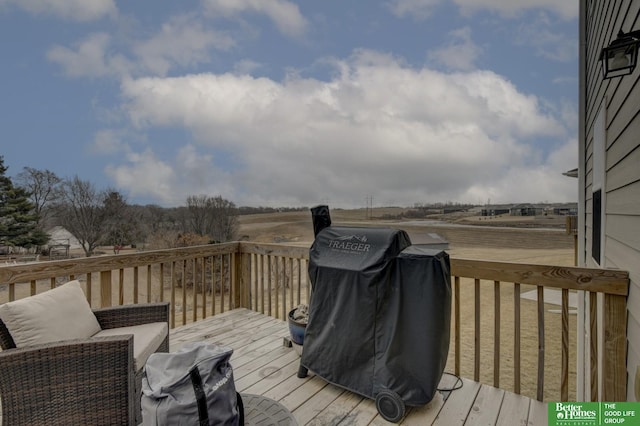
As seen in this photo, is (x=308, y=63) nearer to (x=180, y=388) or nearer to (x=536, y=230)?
(x=536, y=230)

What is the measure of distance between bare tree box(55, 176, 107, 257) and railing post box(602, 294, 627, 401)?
39.0 ft

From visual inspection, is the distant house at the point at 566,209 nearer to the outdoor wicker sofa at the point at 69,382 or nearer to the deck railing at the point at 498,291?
the deck railing at the point at 498,291

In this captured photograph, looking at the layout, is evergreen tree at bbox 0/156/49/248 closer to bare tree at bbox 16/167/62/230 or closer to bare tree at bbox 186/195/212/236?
bare tree at bbox 16/167/62/230

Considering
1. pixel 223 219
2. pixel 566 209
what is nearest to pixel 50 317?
pixel 566 209

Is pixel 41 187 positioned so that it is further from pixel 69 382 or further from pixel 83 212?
pixel 69 382

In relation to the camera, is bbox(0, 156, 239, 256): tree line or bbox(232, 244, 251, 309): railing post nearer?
bbox(232, 244, 251, 309): railing post

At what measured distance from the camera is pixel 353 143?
7.69 m

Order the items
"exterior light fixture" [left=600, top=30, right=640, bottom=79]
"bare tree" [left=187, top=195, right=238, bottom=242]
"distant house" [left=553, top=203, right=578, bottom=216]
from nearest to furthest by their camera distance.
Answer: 1. "exterior light fixture" [left=600, top=30, right=640, bottom=79]
2. "distant house" [left=553, top=203, right=578, bottom=216]
3. "bare tree" [left=187, top=195, right=238, bottom=242]

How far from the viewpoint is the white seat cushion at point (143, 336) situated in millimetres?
2092

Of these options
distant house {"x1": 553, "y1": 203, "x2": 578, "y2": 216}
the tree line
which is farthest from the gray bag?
the tree line

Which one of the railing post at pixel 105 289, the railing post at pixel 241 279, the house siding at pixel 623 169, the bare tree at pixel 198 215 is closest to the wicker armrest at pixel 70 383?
the railing post at pixel 105 289

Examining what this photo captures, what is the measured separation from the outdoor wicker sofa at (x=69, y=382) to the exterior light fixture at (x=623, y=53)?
120 inches

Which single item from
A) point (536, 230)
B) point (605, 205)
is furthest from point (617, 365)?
point (536, 230)

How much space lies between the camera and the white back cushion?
6.19 feet
